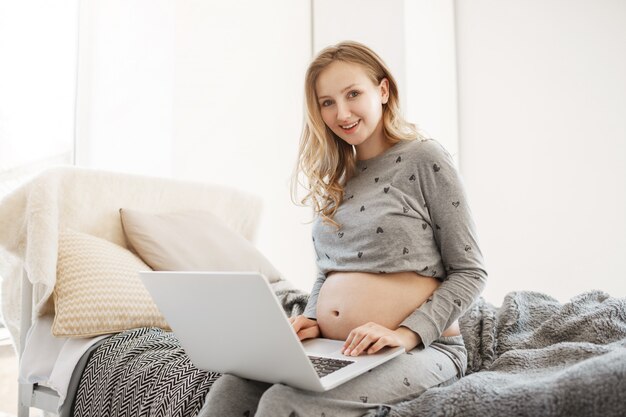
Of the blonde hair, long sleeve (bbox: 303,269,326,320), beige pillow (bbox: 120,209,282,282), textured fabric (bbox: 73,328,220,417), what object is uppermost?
the blonde hair

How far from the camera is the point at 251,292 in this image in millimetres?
710

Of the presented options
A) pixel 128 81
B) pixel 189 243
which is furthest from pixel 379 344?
pixel 128 81

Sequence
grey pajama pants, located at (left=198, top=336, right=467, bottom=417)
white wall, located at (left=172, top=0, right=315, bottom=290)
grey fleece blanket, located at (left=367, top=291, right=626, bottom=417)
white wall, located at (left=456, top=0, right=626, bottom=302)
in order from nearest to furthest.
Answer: grey fleece blanket, located at (left=367, top=291, right=626, bottom=417)
grey pajama pants, located at (left=198, top=336, right=467, bottom=417)
white wall, located at (left=172, top=0, right=315, bottom=290)
white wall, located at (left=456, top=0, right=626, bottom=302)

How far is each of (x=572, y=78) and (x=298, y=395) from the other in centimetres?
243

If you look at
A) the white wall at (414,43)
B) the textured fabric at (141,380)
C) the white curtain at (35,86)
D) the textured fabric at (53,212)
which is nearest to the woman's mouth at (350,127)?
the textured fabric at (141,380)

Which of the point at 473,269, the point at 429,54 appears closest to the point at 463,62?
the point at 429,54

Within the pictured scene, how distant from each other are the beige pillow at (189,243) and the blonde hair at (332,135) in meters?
0.42

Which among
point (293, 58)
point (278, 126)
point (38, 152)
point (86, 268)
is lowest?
point (86, 268)

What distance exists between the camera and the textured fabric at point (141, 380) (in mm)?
955

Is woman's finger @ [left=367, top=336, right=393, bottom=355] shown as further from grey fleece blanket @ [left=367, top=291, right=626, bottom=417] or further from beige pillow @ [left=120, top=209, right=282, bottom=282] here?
beige pillow @ [left=120, top=209, right=282, bottom=282]

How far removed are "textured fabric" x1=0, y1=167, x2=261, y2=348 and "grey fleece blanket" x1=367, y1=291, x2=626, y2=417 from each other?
34.5 inches

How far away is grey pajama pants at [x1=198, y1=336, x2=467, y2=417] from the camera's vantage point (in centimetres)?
78

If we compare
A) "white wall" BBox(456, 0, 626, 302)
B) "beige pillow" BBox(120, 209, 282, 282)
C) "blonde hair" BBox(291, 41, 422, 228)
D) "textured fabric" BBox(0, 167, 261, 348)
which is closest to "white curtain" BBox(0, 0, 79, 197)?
"textured fabric" BBox(0, 167, 261, 348)

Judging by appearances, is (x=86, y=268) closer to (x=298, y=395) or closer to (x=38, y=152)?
(x=298, y=395)
